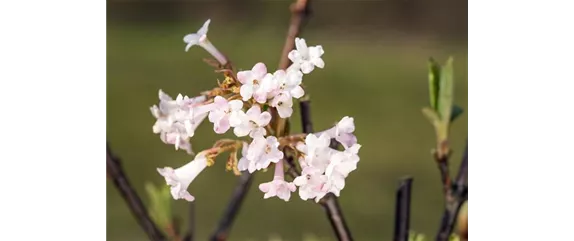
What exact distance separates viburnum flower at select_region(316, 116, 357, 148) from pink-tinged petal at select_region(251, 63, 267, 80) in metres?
0.05

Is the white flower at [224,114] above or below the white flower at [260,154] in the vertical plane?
above

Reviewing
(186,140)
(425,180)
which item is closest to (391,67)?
(425,180)

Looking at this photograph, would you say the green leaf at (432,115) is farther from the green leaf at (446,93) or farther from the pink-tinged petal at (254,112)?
the pink-tinged petal at (254,112)

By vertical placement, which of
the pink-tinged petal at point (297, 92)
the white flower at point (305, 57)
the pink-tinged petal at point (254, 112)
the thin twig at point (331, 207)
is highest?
the white flower at point (305, 57)

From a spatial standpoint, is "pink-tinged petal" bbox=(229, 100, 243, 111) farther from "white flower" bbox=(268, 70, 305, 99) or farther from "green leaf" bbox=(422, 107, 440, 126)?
"green leaf" bbox=(422, 107, 440, 126)

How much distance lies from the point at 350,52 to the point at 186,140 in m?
0.34

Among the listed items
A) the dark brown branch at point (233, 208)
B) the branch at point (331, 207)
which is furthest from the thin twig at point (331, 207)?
the dark brown branch at point (233, 208)

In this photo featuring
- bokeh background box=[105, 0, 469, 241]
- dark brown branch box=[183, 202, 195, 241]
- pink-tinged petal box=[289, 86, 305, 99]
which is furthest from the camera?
bokeh background box=[105, 0, 469, 241]

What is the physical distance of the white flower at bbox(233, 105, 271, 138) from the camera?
1.51 feet

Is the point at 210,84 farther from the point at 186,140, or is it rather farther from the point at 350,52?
the point at 350,52

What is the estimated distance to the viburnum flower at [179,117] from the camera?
48cm

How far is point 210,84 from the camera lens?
21.5 inches

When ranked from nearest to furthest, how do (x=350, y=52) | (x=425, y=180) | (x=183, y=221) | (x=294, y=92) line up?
(x=294, y=92) → (x=183, y=221) → (x=350, y=52) → (x=425, y=180)

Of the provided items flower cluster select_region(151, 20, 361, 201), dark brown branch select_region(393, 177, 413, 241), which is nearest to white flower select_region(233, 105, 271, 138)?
flower cluster select_region(151, 20, 361, 201)
